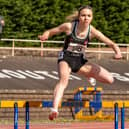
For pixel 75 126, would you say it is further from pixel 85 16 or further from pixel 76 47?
pixel 85 16

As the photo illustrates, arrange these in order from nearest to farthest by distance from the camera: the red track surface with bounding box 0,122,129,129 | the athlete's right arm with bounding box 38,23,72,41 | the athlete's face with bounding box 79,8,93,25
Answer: the athlete's right arm with bounding box 38,23,72,41, the athlete's face with bounding box 79,8,93,25, the red track surface with bounding box 0,122,129,129

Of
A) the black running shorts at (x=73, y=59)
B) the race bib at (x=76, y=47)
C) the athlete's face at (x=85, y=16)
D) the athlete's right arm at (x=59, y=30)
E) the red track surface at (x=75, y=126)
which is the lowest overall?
the red track surface at (x=75, y=126)

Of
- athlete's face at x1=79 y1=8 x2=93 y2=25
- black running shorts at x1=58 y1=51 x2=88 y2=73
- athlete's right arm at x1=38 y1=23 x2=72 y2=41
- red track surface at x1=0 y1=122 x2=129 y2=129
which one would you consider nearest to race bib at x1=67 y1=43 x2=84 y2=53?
black running shorts at x1=58 y1=51 x2=88 y2=73

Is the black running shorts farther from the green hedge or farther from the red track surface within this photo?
the green hedge

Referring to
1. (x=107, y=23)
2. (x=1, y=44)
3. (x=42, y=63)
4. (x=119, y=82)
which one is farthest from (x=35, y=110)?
(x=107, y=23)

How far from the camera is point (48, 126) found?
21.2 m

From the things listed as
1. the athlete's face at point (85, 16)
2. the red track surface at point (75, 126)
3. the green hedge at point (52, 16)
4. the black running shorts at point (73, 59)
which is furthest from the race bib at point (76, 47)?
the green hedge at point (52, 16)

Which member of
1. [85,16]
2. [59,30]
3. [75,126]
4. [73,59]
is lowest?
[75,126]

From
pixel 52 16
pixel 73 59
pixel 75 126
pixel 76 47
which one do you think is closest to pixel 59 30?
pixel 76 47

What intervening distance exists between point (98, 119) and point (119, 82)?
3740mm

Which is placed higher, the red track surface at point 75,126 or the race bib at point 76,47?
the race bib at point 76,47

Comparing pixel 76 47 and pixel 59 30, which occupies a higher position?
pixel 59 30

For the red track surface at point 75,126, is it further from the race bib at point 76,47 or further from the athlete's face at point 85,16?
the athlete's face at point 85,16

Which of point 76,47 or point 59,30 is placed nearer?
point 59,30
